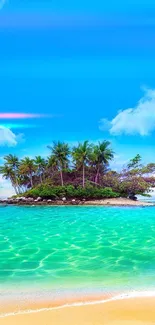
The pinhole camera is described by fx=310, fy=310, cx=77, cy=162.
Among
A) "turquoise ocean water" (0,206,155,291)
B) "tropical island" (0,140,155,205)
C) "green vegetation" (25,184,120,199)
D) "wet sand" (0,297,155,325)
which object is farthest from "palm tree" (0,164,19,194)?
"wet sand" (0,297,155,325)

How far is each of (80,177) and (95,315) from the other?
4204cm

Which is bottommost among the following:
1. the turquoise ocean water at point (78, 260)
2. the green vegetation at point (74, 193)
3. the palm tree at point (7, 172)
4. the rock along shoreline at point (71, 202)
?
the turquoise ocean water at point (78, 260)

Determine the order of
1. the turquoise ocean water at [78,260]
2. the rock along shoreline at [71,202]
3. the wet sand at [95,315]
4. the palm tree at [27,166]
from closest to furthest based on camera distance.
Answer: the wet sand at [95,315] < the turquoise ocean water at [78,260] < the rock along shoreline at [71,202] < the palm tree at [27,166]

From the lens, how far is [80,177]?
46.7 metres

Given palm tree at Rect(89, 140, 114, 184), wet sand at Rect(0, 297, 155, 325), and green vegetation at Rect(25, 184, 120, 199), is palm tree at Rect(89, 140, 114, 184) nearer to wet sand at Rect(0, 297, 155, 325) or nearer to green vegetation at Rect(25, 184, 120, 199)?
green vegetation at Rect(25, 184, 120, 199)

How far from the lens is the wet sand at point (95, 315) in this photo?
4.38 metres

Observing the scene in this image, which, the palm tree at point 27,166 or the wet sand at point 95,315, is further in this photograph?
the palm tree at point 27,166

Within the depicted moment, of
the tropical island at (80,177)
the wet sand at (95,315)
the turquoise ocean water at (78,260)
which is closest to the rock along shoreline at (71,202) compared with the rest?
the tropical island at (80,177)

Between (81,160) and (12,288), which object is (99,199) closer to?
(81,160)

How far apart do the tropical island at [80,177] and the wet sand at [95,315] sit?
3361 cm

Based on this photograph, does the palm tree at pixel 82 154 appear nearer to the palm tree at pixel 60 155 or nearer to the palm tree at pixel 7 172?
the palm tree at pixel 60 155

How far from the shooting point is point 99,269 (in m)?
8.04

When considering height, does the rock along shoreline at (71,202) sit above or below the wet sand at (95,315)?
above

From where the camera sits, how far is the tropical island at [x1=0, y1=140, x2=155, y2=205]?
137 ft
